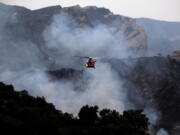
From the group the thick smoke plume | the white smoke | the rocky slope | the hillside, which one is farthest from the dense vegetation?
the rocky slope

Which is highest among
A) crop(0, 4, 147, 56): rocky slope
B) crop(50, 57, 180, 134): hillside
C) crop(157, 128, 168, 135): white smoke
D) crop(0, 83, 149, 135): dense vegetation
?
crop(0, 4, 147, 56): rocky slope

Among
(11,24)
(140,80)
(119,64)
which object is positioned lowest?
(140,80)

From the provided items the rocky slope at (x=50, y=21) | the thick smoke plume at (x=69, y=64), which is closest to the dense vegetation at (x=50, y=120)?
the thick smoke plume at (x=69, y=64)

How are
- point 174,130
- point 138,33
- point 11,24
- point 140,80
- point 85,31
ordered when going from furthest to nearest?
point 138,33 < point 85,31 < point 11,24 < point 140,80 < point 174,130

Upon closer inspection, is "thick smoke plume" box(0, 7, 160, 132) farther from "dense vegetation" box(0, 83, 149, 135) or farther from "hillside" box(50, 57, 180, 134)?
"dense vegetation" box(0, 83, 149, 135)

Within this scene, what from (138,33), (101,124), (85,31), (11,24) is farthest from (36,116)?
(138,33)

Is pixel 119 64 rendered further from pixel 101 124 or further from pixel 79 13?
pixel 79 13
